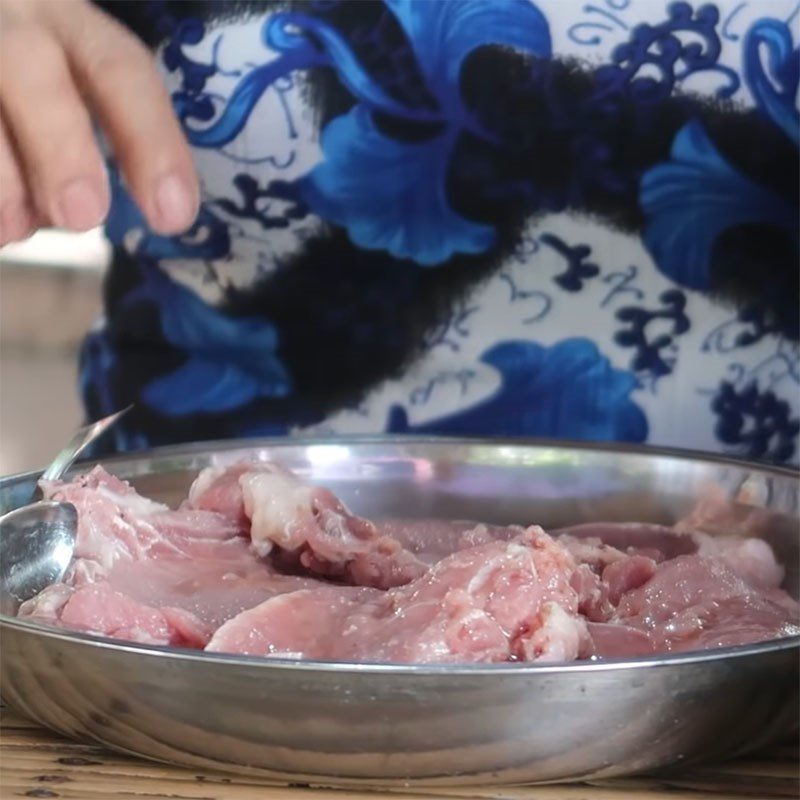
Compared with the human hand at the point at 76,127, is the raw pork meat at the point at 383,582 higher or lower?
lower

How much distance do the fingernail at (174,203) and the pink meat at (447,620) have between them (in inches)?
10.3

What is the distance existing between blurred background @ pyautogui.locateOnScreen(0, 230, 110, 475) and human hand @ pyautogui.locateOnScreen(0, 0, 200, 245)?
0.40 m

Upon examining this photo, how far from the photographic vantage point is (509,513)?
1.10 metres

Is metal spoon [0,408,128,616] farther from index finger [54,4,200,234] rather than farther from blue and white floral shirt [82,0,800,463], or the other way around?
blue and white floral shirt [82,0,800,463]

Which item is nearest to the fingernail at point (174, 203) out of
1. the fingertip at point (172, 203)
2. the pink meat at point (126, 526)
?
the fingertip at point (172, 203)

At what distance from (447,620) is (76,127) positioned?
16.2 inches

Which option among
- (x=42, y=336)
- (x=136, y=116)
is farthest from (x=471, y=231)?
(x=42, y=336)

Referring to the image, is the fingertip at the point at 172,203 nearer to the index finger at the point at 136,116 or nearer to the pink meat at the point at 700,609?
the index finger at the point at 136,116

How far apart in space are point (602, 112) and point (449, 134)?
0.43 ft

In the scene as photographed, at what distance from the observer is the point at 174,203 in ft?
2.90

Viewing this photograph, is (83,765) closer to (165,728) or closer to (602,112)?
(165,728)

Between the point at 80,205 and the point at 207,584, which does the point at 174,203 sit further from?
the point at 207,584

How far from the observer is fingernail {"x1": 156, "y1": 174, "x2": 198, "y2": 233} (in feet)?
2.90

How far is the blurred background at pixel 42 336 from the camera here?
1.43 metres
